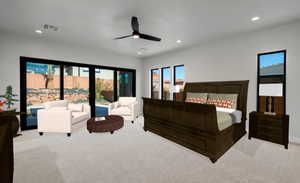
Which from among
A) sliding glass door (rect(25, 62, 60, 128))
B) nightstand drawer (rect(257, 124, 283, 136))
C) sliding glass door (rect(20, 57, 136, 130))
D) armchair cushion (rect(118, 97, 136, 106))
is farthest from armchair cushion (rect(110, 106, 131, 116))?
nightstand drawer (rect(257, 124, 283, 136))

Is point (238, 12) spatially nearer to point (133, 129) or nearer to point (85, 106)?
point (133, 129)

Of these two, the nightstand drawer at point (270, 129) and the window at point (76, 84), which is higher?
the window at point (76, 84)

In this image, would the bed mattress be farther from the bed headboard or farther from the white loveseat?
the white loveseat

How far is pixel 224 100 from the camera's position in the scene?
3545 mm

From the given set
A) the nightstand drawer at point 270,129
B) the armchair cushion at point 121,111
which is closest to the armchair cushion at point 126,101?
the armchair cushion at point 121,111

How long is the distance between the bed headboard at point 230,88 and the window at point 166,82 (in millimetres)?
1483

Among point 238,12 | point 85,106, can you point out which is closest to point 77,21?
point 85,106

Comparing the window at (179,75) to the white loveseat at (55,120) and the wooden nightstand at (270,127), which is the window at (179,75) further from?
the white loveseat at (55,120)

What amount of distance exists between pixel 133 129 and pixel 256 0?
4066 mm

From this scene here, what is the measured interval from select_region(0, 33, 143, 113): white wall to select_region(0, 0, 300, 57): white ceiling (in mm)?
351

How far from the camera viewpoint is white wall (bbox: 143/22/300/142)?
303cm

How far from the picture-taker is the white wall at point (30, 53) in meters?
3.73

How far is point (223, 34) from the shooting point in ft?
12.5

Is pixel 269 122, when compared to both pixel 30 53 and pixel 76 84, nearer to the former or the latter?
pixel 76 84
